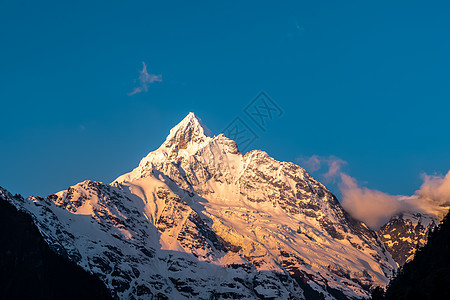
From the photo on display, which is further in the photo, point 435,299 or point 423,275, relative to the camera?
point 423,275

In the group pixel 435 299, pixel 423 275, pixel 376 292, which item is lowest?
pixel 435 299

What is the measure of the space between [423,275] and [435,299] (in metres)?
32.3

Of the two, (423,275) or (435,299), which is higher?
(423,275)

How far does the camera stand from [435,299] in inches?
4341

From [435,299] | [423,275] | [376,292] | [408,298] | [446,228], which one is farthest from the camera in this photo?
[376,292]

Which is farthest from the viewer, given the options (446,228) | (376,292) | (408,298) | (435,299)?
(376,292)

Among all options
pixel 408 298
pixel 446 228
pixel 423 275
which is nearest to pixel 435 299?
pixel 408 298

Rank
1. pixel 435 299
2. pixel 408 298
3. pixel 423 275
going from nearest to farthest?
pixel 435 299, pixel 408 298, pixel 423 275

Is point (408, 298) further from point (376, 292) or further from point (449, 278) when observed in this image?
point (376, 292)

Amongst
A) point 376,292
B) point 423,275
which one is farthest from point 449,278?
point 376,292

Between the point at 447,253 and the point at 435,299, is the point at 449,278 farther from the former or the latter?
the point at 447,253

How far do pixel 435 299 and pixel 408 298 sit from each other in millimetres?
17661

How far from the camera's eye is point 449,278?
11394cm

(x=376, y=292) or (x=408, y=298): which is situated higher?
(x=376, y=292)
